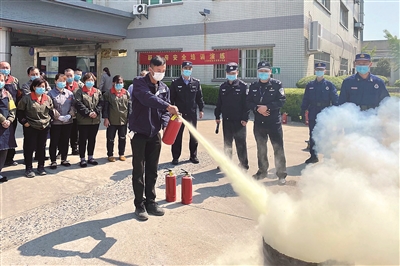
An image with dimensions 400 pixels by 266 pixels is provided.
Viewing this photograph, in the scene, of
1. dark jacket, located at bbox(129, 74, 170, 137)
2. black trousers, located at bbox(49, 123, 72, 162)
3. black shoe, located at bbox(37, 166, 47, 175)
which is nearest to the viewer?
dark jacket, located at bbox(129, 74, 170, 137)

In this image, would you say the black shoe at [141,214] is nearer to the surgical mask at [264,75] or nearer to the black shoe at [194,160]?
the black shoe at [194,160]

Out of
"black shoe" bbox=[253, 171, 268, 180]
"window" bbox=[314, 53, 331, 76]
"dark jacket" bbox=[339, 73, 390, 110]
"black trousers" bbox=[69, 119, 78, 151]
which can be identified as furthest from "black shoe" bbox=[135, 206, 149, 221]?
"window" bbox=[314, 53, 331, 76]

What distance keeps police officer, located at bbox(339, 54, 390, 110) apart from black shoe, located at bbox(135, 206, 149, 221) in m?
3.93

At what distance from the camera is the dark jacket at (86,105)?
6.41 metres

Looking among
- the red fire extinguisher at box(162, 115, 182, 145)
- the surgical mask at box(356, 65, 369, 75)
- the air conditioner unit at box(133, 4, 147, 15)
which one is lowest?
the red fire extinguisher at box(162, 115, 182, 145)

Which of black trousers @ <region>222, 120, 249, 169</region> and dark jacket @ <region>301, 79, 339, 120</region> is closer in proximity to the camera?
black trousers @ <region>222, 120, 249, 169</region>

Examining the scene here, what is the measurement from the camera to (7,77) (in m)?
6.26

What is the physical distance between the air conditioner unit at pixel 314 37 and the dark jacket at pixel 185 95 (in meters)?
9.26

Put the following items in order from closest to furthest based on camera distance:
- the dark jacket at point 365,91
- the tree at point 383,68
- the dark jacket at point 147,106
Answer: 1. the dark jacket at point 147,106
2. the dark jacket at point 365,91
3. the tree at point 383,68

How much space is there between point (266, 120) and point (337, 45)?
17541 mm

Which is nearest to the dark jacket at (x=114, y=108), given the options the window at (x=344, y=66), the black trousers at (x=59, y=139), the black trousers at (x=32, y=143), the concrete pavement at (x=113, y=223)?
the black trousers at (x=59, y=139)

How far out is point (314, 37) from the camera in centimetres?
1434

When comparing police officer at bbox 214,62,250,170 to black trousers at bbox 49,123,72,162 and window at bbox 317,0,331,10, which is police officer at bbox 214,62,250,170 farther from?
window at bbox 317,0,331,10

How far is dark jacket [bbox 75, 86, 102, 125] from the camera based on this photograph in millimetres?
6406
